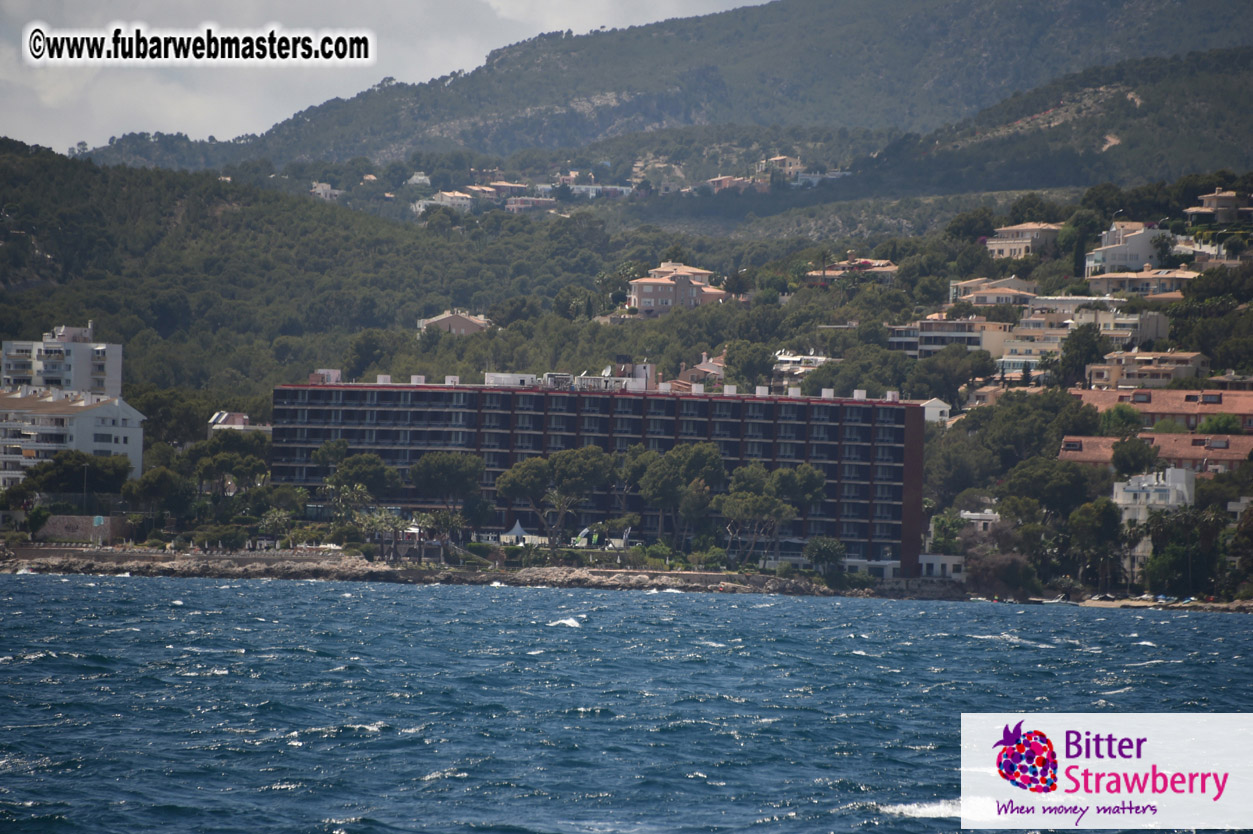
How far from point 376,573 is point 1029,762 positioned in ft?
Result: 293

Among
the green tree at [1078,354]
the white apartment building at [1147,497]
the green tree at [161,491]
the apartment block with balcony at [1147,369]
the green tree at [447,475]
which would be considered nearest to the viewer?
the green tree at [161,491]

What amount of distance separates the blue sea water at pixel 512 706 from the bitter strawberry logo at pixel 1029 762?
5.39 ft

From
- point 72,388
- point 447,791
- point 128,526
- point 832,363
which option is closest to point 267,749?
point 447,791

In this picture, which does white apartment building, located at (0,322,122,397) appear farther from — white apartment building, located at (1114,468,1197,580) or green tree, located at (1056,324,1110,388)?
white apartment building, located at (1114,468,1197,580)

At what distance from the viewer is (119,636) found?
73375 millimetres

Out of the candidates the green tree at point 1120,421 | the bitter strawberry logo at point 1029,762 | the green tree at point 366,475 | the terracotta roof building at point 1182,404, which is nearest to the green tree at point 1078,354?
the terracotta roof building at point 1182,404

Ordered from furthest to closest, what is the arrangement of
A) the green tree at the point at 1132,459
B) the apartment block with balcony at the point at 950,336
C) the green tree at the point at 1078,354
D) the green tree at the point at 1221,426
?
the apartment block with balcony at the point at 950,336, the green tree at the point at 1078,354, the green tree at the point at 1221,426, the green tree at the point at 1132,459

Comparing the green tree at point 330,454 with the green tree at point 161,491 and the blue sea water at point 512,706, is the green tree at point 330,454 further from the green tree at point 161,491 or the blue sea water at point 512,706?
the blue sea water at point 512,706

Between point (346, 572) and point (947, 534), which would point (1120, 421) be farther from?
point (346, 572)

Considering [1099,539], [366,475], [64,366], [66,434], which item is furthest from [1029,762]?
[64,366]

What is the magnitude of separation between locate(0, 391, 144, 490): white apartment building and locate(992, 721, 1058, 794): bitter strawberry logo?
11467cm

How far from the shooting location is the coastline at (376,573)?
123 meters

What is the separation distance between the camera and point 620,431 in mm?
149250

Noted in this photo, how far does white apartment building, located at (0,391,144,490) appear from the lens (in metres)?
146
